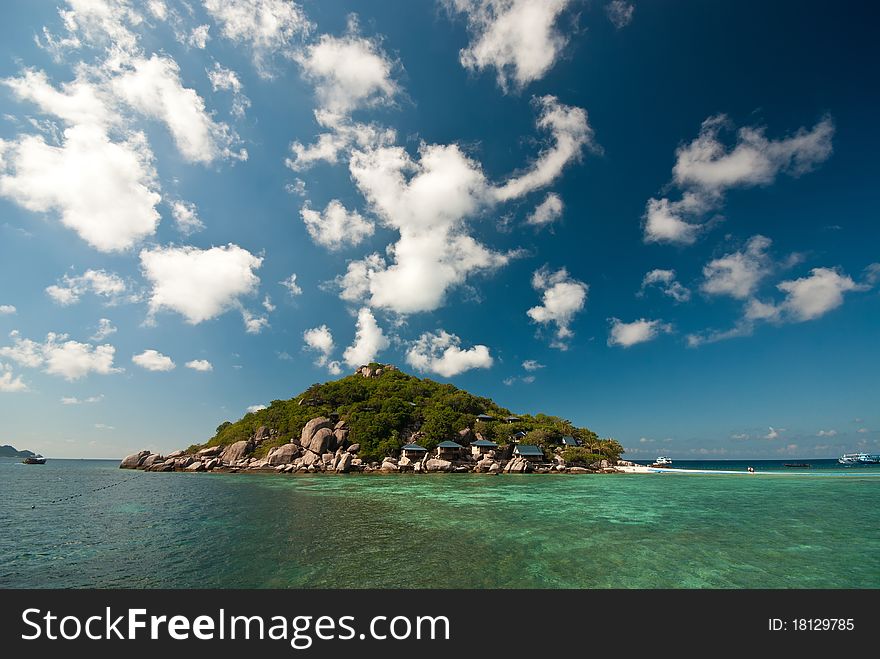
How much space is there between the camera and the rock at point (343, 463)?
5497cm

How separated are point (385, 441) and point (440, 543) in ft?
160

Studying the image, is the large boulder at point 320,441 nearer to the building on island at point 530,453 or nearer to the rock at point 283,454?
the rock at point 283,454

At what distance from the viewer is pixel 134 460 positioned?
2603 inches

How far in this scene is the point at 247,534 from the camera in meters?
16.5

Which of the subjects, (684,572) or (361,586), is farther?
(684,572)

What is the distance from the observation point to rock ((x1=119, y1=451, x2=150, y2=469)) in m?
65.9

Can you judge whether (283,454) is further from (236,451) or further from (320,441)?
(236,451)

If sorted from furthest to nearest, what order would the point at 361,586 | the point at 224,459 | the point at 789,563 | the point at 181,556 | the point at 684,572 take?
the point at 224,459, the point at 181,556, the point at 789,563, the point at 684,572, the point at 361,586

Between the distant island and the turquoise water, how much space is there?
31.9 m

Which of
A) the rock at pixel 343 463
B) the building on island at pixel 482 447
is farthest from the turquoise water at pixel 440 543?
the building on island at pixel 482 447
